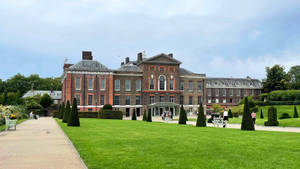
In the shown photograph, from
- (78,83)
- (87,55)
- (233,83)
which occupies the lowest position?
(78,83)

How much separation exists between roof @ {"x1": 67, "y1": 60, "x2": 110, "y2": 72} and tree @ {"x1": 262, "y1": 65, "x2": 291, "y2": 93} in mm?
39228

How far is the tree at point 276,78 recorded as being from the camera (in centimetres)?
7100

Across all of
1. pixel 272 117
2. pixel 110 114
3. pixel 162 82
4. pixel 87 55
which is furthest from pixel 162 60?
pixel 272 117

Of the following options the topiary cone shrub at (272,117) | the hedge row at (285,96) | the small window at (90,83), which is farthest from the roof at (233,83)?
the topiary cone shrub at (272,117)

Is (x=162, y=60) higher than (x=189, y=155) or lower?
higher

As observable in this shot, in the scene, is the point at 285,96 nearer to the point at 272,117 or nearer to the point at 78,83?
the point at 272,117

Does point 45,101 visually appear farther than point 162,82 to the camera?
Yes

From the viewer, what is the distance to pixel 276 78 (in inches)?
2840

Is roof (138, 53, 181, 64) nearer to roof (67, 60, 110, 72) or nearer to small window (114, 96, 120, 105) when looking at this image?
roof (67, 60, 110, 72)

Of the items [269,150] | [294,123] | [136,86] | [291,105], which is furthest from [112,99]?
[269,150]

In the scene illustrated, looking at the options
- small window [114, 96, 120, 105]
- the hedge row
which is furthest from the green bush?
the hedge row

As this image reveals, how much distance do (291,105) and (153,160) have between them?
54.3m

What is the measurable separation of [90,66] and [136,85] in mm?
9807

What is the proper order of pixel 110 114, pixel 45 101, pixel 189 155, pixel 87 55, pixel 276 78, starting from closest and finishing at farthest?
pixel 189 155
pixel 110 114
pixel 87 55
pixel 45 101
pixel 276 78
